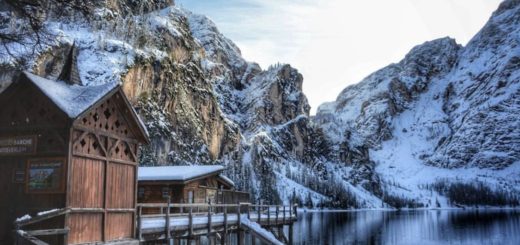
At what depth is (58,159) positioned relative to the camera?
1912cm

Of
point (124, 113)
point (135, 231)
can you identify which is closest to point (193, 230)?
point (135, 231)

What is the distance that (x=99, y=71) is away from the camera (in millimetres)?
163625

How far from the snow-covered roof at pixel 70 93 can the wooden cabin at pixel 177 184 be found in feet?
58.5

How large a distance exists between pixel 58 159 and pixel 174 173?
23.3 meters

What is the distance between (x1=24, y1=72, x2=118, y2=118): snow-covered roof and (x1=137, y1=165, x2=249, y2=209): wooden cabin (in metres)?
17.8

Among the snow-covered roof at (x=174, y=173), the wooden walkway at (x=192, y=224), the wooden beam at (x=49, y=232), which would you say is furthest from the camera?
the snow-covered roof at (x=174, y=173)

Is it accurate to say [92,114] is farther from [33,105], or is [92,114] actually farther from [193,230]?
[193,230]

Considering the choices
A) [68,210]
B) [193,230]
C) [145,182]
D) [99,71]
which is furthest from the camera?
[99,71]

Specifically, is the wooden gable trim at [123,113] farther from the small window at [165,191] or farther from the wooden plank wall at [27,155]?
the small window at [165,191]

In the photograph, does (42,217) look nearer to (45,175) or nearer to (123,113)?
(45,175)

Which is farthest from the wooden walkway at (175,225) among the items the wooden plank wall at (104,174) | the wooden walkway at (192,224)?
the wooden plank wall at (104,174)

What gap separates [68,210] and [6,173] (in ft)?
10.6

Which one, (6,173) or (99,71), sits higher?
(99,71)

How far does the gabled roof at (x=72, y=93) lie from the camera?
1941cm
